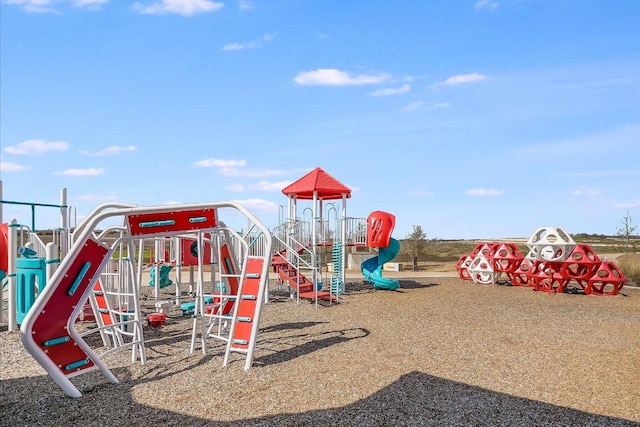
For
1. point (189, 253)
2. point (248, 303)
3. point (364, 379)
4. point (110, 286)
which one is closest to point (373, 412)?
point (364, 379)

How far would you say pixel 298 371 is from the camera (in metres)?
7.06

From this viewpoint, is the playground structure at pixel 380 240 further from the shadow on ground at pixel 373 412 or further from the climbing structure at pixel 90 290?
the shadow on ground at pixel 373 412

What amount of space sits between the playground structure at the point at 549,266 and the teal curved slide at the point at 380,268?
3.64 metres

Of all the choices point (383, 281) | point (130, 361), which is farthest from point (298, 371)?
point (383, 281)

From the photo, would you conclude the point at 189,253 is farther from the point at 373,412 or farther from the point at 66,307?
the point at 373,412

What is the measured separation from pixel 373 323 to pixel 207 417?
5977 millimetres

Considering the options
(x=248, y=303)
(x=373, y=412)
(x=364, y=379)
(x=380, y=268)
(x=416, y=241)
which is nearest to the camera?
(x=373, y=412)

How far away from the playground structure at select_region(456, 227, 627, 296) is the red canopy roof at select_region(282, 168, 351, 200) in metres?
5.97

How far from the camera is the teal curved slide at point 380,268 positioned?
1768cm

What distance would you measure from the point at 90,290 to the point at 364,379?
3695 millimetres

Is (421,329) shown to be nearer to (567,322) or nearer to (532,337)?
(532,337)

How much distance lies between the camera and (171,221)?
7430 millimetres

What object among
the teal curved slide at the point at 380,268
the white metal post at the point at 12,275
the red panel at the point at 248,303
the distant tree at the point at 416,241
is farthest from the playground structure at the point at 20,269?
the distant tree at the point at 416,241

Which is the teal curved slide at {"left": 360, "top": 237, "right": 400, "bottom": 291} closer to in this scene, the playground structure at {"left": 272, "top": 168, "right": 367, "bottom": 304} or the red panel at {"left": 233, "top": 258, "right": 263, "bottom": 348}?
the playground structure at {"left": 272, "top": 168, "right": 367, "bottom": 304}
